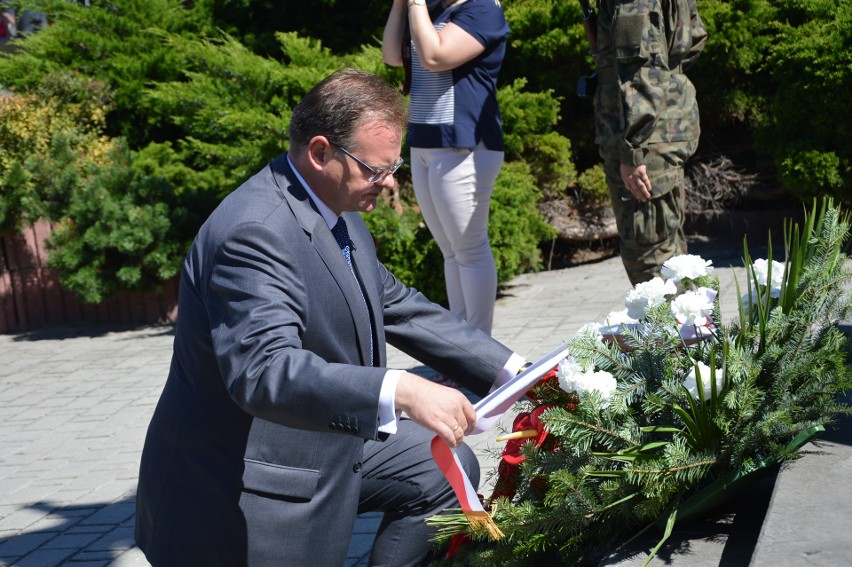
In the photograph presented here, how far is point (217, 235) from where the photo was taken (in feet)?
8.46

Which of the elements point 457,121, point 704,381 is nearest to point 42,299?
point 457,121

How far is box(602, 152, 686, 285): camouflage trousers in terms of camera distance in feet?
14.6

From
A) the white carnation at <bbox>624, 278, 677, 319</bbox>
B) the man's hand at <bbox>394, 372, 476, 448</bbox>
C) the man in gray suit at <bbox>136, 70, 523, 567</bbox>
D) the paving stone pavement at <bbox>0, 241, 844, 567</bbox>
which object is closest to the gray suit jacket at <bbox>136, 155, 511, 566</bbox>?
the man in gray suit at <bbox>136, 70, 523, 567</bbox>

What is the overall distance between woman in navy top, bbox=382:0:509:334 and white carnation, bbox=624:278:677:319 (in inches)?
93.3

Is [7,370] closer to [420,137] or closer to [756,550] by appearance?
[420,137]

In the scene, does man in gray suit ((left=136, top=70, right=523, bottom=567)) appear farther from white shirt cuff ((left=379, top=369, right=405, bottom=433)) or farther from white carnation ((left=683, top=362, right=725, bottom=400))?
white carnation ((left=683, top=362, right=725, bottom=400))

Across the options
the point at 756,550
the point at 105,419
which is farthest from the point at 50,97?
the point at 756,550

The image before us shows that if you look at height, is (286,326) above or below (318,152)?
below

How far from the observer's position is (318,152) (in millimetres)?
2711

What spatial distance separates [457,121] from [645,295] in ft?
8.07

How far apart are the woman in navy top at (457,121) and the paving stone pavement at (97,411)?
965 mm

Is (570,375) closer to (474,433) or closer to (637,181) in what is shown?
(474,433)

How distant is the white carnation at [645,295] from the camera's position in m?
2.75

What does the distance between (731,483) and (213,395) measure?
133 cm
